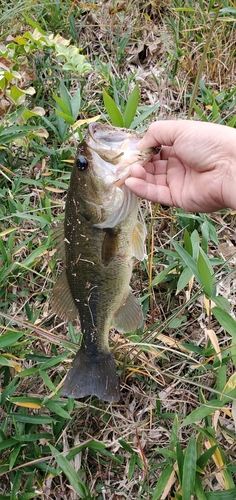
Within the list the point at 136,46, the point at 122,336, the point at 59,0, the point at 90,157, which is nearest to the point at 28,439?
the point at 122,336

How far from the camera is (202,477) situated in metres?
2.23

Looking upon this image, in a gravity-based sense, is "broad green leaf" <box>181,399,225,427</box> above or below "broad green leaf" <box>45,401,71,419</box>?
above

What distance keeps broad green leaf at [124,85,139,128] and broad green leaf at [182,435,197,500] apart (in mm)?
1915

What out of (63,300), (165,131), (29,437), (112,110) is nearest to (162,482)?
(29,437)

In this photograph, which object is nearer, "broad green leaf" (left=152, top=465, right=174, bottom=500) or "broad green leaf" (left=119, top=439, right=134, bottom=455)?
"broad green leaf" (left=152, top=465, right=174, bottom=500)

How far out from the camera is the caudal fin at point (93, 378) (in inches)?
88.2

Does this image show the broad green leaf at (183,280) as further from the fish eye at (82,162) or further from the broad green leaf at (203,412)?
the fish eye at (82,162)

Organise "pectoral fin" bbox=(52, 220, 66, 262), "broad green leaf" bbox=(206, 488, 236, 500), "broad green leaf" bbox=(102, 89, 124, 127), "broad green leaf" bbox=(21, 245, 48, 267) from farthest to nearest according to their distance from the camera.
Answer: "broad green leaf" bbox=(21, 245, 48, 267) → "broad green leaf" bbox=(102, 89, 124, 127) → "pectoral fin" bbox=(52, 220, 66, 262) → "broad green leaf" bbox=(206, 488, 236, 500)

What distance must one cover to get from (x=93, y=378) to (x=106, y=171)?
41.3 inches

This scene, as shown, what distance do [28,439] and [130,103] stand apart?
81.9 inches

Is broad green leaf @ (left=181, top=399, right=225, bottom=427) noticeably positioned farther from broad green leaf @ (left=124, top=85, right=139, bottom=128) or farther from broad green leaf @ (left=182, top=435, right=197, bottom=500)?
broad green leaf @ (left=124, top=85, right=139, bottom=128)

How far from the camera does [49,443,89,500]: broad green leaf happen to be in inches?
88.3

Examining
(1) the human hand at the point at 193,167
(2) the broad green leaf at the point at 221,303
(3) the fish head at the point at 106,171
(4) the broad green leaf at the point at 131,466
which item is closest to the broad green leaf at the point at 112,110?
(1) the human hand at the point at 193,167

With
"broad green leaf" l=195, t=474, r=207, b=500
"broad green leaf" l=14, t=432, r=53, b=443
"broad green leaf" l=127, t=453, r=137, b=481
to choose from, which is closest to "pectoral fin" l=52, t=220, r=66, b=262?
"broad green leaf" l=14, t=432, r=53, b=443
